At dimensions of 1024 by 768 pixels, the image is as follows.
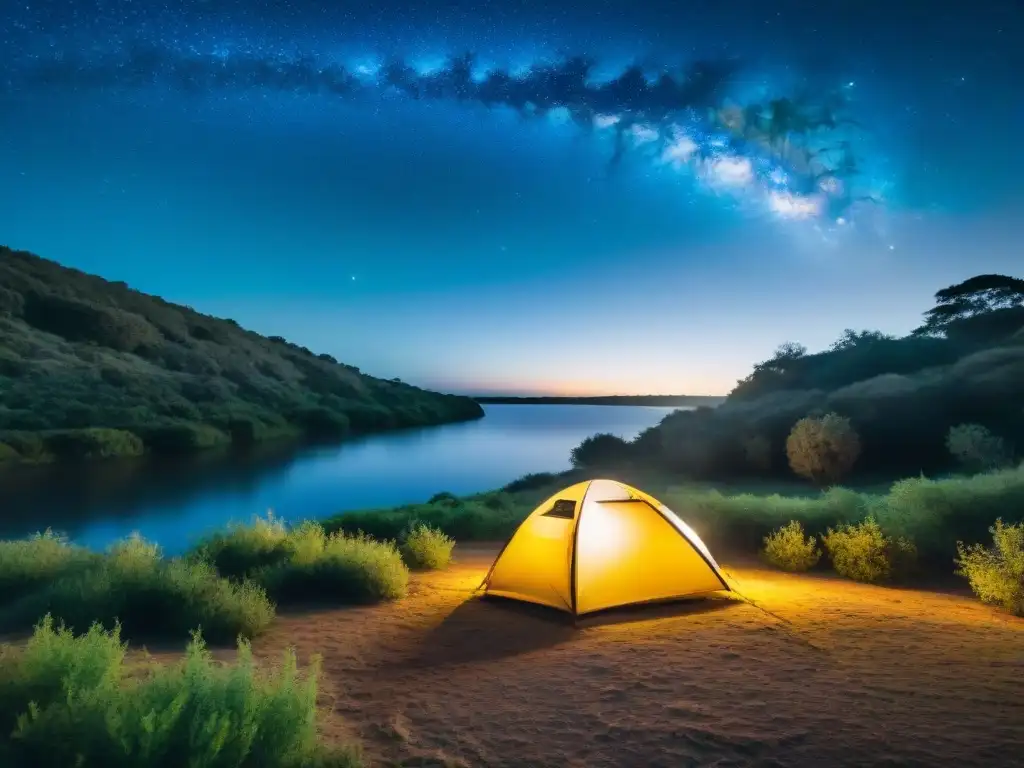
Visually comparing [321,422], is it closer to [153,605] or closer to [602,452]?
[602,452]

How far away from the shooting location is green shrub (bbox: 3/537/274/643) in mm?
7887

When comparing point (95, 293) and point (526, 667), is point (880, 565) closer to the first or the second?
point (526, 667)

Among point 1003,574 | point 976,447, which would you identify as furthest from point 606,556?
point 976,447

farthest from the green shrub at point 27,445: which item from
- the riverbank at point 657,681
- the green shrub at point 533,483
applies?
the riverbank at point 657,681

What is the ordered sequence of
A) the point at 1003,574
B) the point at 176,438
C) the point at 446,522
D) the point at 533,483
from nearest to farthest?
the point at 1003,574, the point at 446,522, the point at 533,483, the point at 176,438

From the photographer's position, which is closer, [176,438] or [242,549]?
[242,549]

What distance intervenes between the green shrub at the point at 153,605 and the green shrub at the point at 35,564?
117cm

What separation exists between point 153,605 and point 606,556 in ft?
19.3

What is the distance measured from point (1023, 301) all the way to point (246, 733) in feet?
147

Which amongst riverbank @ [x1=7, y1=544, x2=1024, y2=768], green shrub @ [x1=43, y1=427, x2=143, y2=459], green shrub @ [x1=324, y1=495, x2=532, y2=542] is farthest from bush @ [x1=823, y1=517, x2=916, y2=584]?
green shrub @ [x1=43, y1=427, x2=143, y2=459]

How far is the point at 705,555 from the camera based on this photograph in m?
9.65

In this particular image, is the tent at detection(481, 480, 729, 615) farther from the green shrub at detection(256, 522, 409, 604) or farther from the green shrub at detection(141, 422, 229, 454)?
the green shrub at detection(141, 422, 229, 454)

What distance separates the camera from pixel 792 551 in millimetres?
12625

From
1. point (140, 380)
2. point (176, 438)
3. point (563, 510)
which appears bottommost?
point (176, 438)
